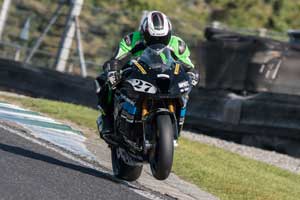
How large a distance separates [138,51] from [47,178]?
5.67 ft

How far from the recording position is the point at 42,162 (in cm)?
1023

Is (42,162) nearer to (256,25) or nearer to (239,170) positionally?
(239,170)

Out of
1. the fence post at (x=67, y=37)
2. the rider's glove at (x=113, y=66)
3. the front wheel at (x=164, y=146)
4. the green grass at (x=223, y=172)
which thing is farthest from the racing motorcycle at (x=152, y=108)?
the fence post at (x=67, y=37)

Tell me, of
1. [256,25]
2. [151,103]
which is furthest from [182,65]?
[256,25]

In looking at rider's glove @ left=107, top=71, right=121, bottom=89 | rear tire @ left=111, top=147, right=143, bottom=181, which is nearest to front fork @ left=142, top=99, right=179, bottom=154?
rider's glove @ left=107, top=71, right=121, bottom=89

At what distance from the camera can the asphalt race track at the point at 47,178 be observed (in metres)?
8.55

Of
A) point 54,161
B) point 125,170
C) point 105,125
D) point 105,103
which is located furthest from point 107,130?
point 54,161

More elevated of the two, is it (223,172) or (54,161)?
(54,161)

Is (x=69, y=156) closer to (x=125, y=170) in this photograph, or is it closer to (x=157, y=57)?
(x=125, y=170)

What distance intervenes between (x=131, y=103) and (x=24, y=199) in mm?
1994

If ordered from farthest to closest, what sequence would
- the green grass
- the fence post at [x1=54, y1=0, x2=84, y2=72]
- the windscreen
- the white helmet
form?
the fence post at [x1=54, y1=0, x2=84, y2=72] → the green grass → the white helmet → the windscreen

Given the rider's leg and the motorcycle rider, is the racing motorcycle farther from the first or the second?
the rider's leg

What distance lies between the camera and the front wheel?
9188 mm

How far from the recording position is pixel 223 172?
12180mm
